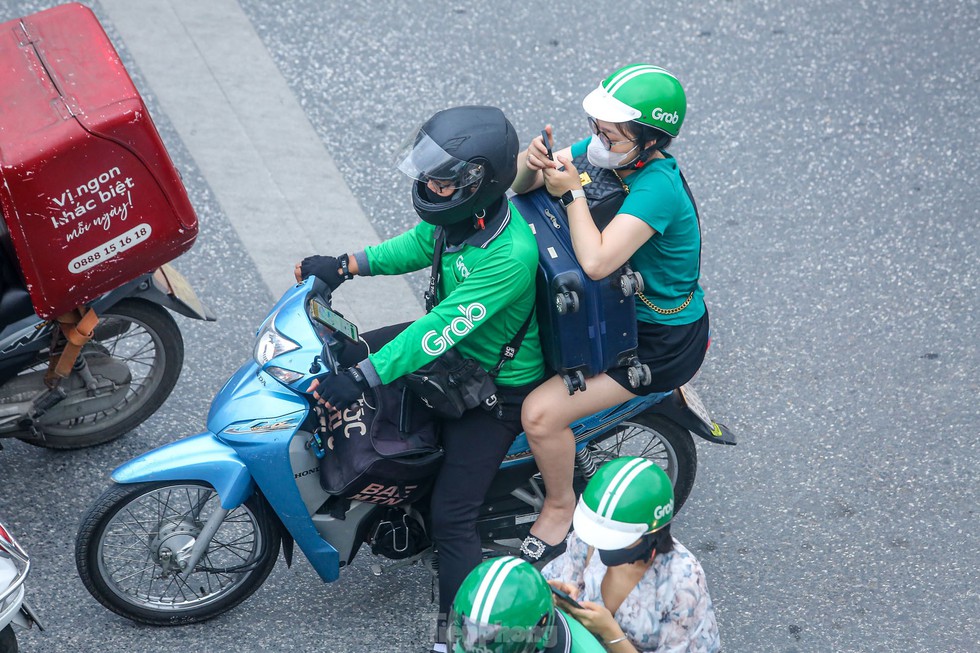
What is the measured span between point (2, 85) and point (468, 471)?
201 cm

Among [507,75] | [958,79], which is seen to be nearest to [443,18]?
[507,75]

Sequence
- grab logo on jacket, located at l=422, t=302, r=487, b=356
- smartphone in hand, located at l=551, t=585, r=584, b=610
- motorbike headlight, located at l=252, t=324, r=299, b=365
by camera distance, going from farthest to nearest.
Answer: motorbike headlight, located at l=252, t=324, r=299, b=365 → grab logo on jacket, located at l=422, t=302, r=487, b=356 → smartphone in hand, located at l=551, t=585, r=584, b=610

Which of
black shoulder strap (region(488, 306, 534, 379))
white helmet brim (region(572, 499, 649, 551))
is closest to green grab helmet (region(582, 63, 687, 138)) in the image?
black shoulder strap (region(488, 306, 534, 379))

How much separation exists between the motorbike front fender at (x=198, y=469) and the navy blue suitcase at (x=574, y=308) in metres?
1.05

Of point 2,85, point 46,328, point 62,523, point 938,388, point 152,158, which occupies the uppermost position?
point 2,85

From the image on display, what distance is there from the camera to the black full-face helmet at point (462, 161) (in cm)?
325

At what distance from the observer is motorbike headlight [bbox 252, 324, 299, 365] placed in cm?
343

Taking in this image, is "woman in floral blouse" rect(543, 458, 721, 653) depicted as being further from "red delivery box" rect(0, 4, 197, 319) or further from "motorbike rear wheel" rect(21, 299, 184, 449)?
"motorbike rear wheel" rect(21, 299, 184, 449)

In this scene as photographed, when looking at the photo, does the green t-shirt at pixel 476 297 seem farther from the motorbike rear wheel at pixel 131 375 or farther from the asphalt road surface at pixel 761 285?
the motorbike rear wheel at pixel 131 375

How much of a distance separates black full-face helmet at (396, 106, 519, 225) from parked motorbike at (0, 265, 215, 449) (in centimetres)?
146

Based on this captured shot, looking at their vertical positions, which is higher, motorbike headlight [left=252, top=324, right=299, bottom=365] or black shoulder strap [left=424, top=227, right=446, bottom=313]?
black shoulder strap [left=424, top=227, right=446, bottom=313]

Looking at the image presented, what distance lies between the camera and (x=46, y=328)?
162 inches

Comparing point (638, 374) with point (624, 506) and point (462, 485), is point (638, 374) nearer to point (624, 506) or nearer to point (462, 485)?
Result: point (462, 485)

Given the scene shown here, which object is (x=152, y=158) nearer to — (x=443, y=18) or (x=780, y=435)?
(x=780, y=435)
